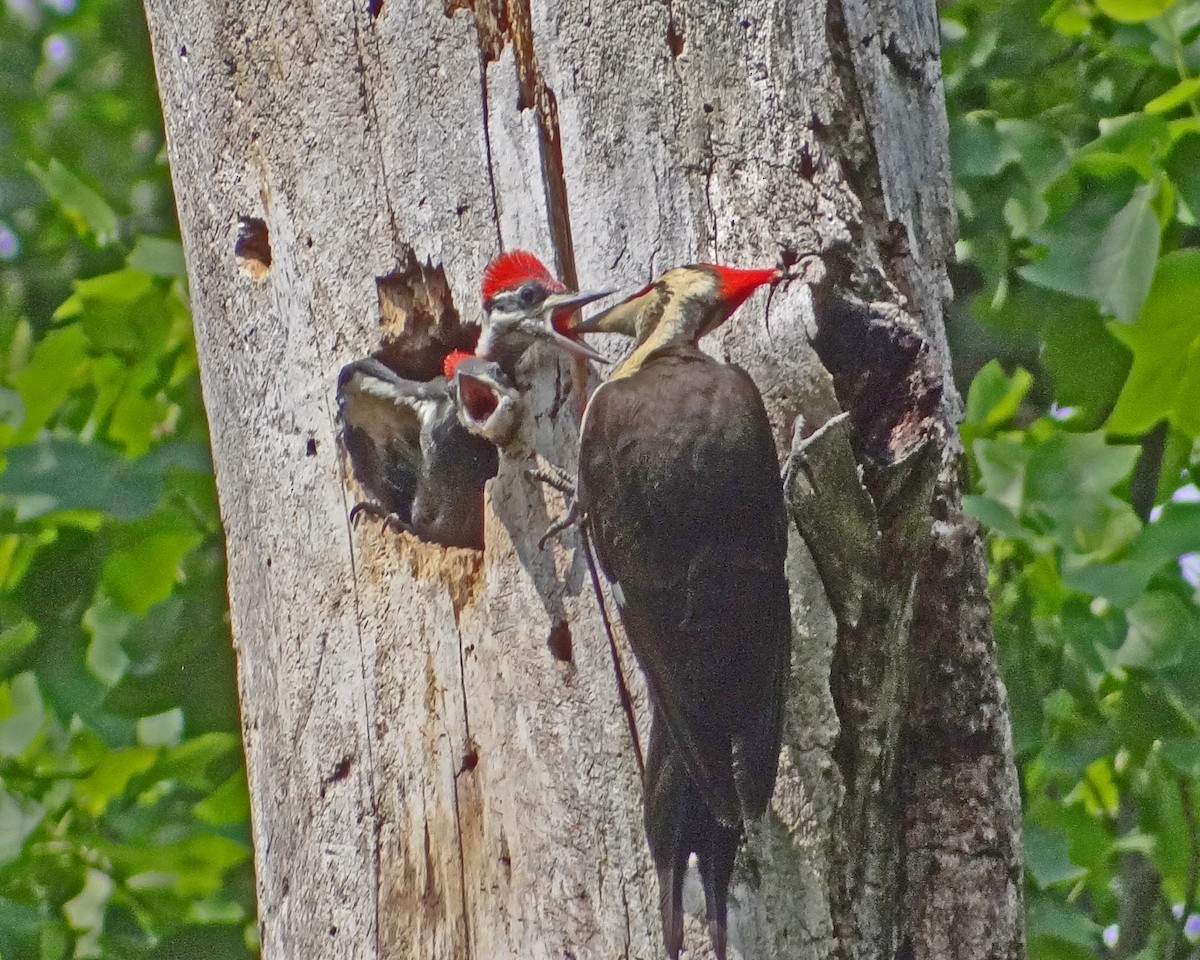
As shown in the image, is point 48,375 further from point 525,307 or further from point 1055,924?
point 1055,924

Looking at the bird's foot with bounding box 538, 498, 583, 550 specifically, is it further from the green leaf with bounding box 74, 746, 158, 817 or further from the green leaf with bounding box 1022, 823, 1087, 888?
the green leaf with bounding box 74, 746, 158, 817

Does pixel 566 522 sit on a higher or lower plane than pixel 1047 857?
higher

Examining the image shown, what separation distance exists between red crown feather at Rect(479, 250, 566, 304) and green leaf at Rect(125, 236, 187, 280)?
1243mm

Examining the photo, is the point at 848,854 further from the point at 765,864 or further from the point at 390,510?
the point at 390,510

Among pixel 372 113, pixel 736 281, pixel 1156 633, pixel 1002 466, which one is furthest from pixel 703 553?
pixel 1156 633

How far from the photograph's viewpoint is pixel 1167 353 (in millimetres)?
1908

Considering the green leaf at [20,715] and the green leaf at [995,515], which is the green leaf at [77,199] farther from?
the green leaf at [995,515]

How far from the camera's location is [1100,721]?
230cm

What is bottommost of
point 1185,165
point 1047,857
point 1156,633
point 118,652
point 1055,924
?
point 1055,924

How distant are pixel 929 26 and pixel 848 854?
978mm

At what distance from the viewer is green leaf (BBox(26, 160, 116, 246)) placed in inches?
100

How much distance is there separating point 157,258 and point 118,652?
726mm

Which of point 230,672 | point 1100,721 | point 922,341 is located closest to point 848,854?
point 922,341

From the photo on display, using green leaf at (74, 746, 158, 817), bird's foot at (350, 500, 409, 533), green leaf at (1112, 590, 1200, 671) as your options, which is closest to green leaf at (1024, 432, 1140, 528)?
green leaf at (1112, 590, 1200, 671)
